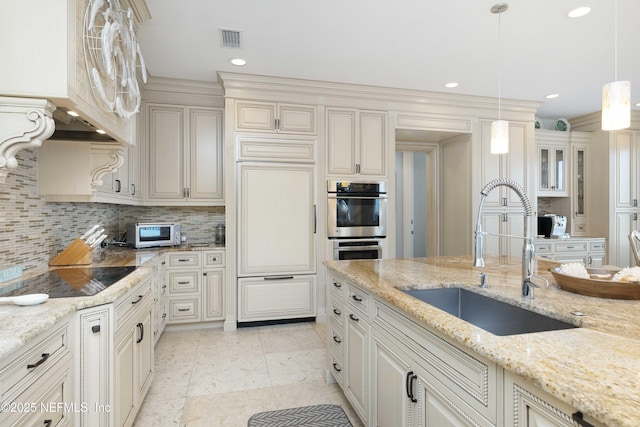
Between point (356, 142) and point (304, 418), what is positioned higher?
point (356, 142)

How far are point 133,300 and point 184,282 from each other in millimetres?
1632

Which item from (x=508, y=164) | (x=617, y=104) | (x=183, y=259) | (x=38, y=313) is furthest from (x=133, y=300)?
(x=508, y=164)

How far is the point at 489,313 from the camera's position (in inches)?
60.6

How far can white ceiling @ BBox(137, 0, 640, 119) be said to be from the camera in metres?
2.36

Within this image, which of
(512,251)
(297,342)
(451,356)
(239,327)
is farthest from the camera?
(512,251)

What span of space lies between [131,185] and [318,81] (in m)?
2.19

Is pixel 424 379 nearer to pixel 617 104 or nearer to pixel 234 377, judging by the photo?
pixel 617 104

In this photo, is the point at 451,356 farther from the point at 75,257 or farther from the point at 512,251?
the point at 512,251

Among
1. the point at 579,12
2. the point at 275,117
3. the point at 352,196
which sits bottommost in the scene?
the point at 352,196

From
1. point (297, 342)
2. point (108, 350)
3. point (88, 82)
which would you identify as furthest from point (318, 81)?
point (108, 350)

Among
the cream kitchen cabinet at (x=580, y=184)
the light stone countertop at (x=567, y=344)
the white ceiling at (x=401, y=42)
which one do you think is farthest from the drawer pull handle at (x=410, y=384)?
the cream kitchen cabinet at (x=580, y=184)

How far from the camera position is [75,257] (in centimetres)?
225

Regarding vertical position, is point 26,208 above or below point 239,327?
above

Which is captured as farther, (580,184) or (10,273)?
(580,184)
